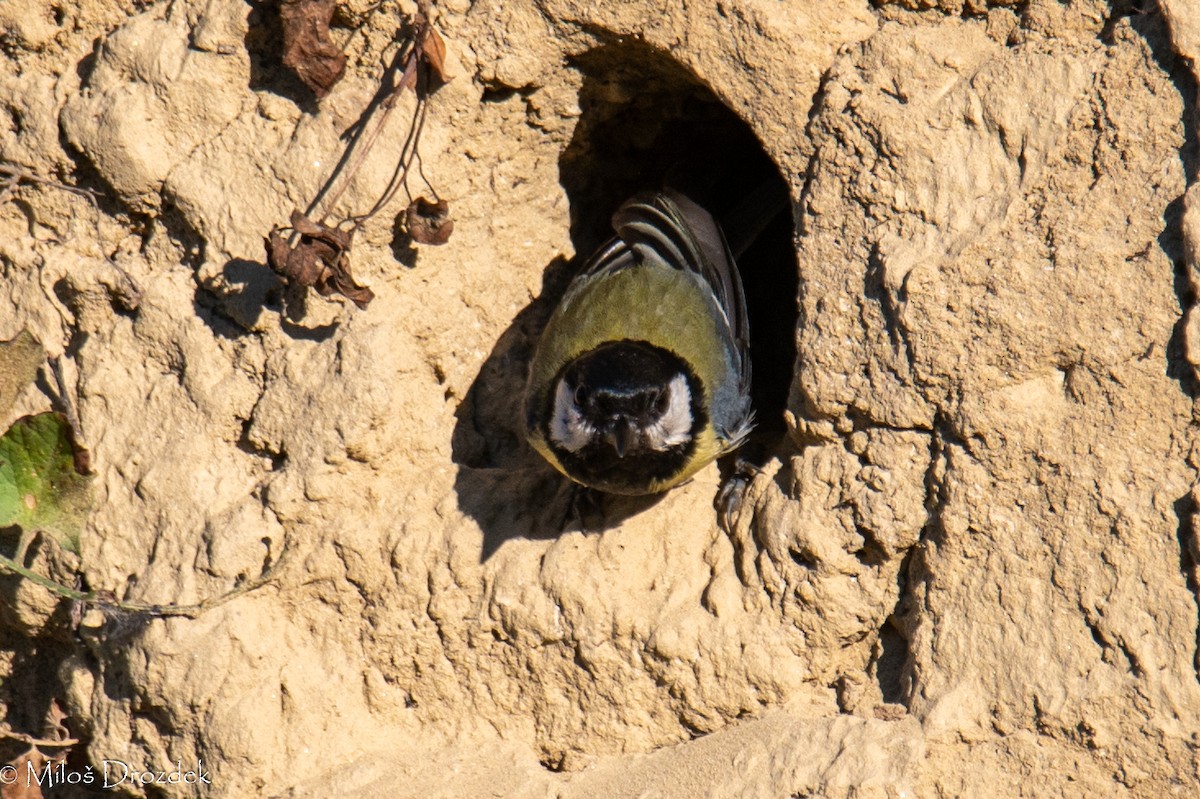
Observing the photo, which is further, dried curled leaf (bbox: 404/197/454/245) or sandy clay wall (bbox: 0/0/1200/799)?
dried curled leaf (bbox: 404/197/454/245)

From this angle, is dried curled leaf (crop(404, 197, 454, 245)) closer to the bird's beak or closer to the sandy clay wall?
the sandy clay wall

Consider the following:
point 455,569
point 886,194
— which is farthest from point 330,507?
point 886,194

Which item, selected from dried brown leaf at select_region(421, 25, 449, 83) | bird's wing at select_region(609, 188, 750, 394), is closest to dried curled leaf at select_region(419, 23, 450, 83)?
dried brown leaf at select_region(421, 25, 449, 83)

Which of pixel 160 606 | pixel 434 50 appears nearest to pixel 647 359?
pixel 434 50

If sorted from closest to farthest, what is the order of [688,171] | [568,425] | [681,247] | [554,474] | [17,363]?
1. [17,363]
2. [568,425]
3. [554,474]
4. [681,247]
5. [688,171]

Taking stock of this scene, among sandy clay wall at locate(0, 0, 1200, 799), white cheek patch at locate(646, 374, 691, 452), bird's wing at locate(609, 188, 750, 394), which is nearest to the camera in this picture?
sandy clay wall at locate(0, 0, 1200, 799)

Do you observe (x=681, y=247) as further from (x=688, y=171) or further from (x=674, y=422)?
(x=674, y=422)
